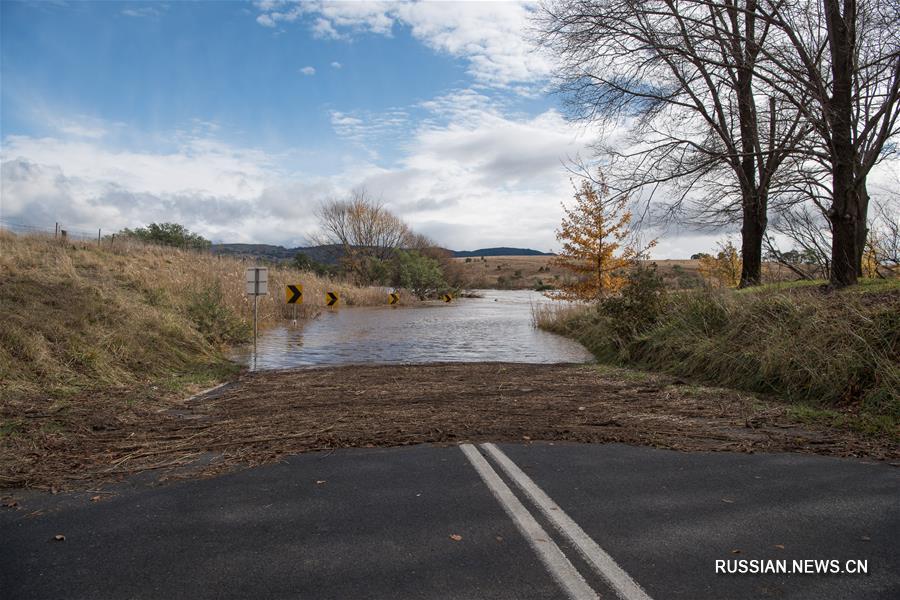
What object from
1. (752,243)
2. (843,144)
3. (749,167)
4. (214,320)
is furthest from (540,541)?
(752,243)

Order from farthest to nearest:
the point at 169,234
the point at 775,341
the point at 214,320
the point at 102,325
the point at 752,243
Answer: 1. the point at 169,234
2. the point at 752,243
3. the point at 214,320
4. the point at 102,325
5. the point at 775,341

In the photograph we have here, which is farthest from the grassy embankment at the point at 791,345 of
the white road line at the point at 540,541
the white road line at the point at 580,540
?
the white road line at the point at 540,541

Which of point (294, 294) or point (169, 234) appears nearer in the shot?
point (294, 294)

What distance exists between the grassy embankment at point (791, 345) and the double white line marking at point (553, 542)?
4.43 metres

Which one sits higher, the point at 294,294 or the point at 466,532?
the point at 294,294

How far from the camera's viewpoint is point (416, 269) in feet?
205

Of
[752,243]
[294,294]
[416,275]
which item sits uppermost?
[752,243]

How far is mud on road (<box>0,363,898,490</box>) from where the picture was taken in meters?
6.16

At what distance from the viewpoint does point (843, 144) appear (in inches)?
509

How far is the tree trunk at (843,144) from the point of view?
12.5 metres

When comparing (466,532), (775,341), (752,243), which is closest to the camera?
(466,532)

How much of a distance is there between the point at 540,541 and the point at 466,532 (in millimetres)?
477

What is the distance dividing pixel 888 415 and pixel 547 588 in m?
6.04

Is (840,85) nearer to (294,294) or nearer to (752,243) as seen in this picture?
(752,243)
